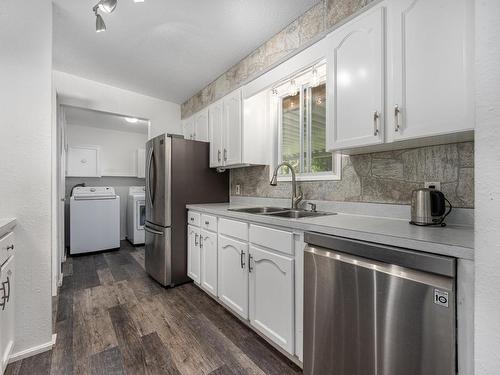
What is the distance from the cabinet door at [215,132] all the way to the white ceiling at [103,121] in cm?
160

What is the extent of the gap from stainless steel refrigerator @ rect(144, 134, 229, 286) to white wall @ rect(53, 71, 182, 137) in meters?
0.87

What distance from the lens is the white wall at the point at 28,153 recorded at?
1.48 meters

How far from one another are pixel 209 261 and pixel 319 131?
157 centimetres

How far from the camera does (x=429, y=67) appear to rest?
1080 millimetres

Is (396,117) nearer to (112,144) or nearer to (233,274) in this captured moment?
(233,274)

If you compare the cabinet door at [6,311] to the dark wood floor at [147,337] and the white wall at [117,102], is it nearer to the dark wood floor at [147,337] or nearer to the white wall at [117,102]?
the dark wood floor at [147,337]

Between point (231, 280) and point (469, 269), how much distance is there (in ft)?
4.95

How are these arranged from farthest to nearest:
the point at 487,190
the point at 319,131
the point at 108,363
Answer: the point at 319,131, the point at 108,363, the point at 487,190

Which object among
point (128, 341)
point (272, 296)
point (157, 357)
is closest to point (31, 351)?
point (128, 341)

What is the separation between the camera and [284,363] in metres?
1.45

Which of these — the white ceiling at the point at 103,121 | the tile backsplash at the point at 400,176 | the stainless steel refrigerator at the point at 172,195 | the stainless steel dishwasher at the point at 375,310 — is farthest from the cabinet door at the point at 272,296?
the white ceiling at the point at 103,121

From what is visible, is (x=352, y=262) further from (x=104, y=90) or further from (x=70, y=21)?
(x=104, y=90)

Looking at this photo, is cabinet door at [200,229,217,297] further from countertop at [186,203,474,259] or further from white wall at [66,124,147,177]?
white wall at [66,124,147,177]

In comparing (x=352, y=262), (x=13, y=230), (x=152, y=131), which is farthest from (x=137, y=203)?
(x=352, y=262)
